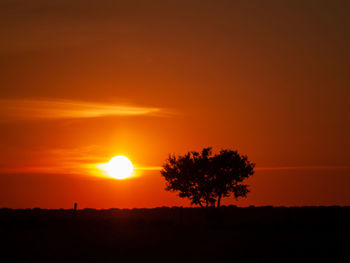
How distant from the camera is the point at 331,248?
1060 inches

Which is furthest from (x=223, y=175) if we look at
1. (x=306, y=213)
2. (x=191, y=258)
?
(x=191, y=258)

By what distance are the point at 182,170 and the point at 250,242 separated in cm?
3393

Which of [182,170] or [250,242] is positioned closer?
[250,242]

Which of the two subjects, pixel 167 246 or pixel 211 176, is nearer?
pixel 167 246

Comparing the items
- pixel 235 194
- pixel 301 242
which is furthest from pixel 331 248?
Answer: pixel 235 194

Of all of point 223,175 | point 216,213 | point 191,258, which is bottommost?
point 191,258

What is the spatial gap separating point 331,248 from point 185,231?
1145 cm

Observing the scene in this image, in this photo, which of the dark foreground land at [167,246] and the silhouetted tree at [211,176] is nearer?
the dark foreground land at [167,246]

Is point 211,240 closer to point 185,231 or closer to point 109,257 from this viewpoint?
point 185,231

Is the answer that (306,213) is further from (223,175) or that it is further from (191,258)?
(191,258)

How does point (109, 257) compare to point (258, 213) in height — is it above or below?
below

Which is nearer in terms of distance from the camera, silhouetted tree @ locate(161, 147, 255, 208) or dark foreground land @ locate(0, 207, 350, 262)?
dark foreground land @ locate(0, 207, 350, 262)

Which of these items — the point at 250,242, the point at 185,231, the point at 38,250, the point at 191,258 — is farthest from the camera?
the point at 185,231

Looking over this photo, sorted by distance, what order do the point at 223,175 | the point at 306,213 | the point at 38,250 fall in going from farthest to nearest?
the point at 306,213
the point at 223,175
the point at 38,250
